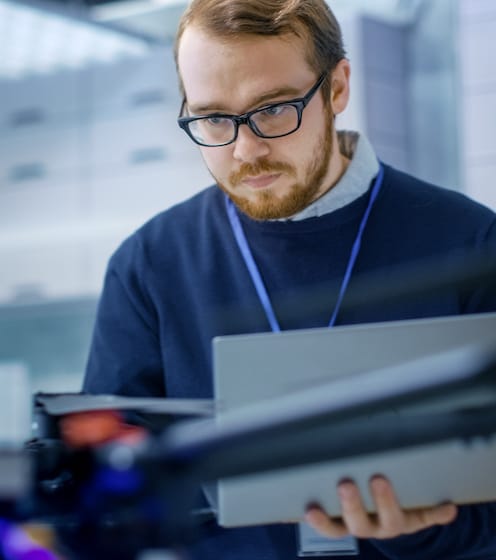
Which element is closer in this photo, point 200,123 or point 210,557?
point 210,557

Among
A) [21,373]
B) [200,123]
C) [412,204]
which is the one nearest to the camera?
[200,123]

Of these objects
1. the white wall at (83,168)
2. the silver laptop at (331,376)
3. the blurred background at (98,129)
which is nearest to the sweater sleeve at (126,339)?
the silver laptop at (331,376)

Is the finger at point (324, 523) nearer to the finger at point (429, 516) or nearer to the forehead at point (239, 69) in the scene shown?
the finger at point (429, 516)

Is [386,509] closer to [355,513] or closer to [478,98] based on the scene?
[355,513]

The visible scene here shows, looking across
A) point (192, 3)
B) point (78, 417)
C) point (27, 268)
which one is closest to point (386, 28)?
point (27, 268)

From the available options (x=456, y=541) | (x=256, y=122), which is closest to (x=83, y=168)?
(x=256, y=122)

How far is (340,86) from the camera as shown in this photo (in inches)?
50.3

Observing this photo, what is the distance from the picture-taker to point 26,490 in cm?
45

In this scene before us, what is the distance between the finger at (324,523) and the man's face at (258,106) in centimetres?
51

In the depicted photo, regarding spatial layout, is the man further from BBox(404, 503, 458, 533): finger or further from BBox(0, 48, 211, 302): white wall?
BBox(0, 48, 211, 302): white wall

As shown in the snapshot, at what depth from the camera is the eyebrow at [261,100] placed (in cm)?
112

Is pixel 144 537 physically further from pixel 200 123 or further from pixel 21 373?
pixel 21 373

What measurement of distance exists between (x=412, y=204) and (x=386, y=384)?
986 millimetres

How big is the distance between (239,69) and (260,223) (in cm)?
23
